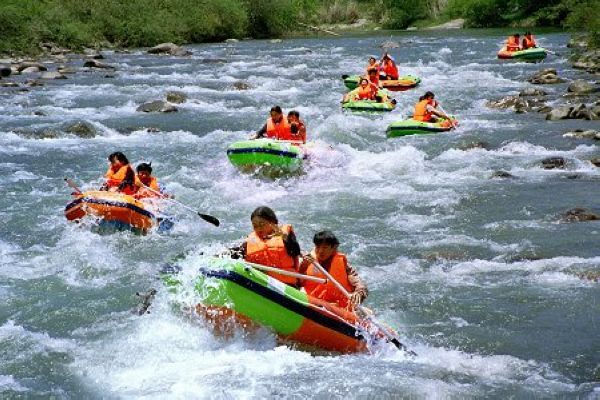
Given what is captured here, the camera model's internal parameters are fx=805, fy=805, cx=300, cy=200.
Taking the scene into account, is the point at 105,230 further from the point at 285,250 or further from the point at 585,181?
the point at 585,181

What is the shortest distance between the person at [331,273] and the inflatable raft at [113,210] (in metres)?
4.01

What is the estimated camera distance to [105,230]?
1052 cm

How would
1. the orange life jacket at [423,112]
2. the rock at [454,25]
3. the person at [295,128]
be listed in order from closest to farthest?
1. the person at [295,128]
2. the orange life jacket at [423,112]
3. the rock at [454,25]

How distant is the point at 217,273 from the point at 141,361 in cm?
105

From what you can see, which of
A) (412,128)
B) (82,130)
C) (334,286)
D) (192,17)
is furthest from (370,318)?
(192,17)

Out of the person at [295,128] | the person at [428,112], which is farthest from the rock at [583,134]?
the person at [295,128]

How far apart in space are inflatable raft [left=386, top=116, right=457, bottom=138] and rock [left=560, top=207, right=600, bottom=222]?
587cm

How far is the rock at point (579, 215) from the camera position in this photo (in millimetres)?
10680

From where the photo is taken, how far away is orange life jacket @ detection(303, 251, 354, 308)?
277 inches

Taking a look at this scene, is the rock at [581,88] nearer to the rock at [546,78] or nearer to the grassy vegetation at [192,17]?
the rock at [546,78]

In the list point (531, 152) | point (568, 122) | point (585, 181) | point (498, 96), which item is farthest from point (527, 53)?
point (585, 181)

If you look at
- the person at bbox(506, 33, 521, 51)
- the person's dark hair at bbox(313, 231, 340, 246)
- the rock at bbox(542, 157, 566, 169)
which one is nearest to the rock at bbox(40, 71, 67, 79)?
the person at bbox(506, 33, 521, 51)

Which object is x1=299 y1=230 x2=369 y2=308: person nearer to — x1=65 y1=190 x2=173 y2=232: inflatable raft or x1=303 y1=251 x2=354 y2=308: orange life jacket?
x1=303 y1=251 x2=354 y2=308: orange life jacket

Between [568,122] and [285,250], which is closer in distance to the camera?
[285,250]
